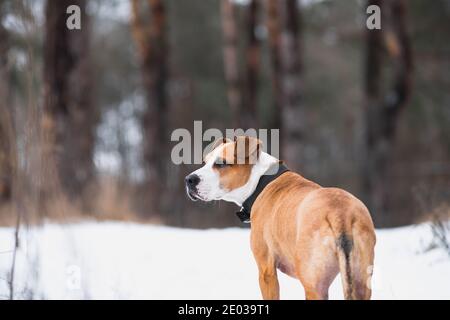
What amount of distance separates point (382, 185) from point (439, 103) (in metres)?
6.21

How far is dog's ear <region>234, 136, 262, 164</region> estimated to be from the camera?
350 centimetres

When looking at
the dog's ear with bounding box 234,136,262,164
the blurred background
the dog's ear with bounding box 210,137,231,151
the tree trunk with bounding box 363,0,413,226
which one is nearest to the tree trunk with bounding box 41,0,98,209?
the blurred background

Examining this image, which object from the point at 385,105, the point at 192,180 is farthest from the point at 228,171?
the point at 385,105

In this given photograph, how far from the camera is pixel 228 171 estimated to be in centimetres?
351

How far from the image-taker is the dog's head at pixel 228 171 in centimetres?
348

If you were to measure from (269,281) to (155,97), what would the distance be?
10.6 meters

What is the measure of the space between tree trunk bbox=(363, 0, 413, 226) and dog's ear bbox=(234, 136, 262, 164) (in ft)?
28.3

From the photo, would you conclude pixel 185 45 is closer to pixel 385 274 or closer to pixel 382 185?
pixel 382 185

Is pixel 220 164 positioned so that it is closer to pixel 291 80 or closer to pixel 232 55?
pixel 291 80

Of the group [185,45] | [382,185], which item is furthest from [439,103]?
[185,45]

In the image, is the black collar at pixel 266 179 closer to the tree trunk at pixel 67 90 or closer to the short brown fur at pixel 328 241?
the short brown fur at pixel 328 241

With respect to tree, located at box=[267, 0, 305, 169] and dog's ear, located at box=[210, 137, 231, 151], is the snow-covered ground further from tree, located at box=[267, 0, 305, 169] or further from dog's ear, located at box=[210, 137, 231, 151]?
tree, located at box=[267, 0, 305, 169]

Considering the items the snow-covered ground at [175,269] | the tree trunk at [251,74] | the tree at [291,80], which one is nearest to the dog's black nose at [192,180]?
the snow-covered ground at [175,269]

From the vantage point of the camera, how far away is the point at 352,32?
63.5 ft
